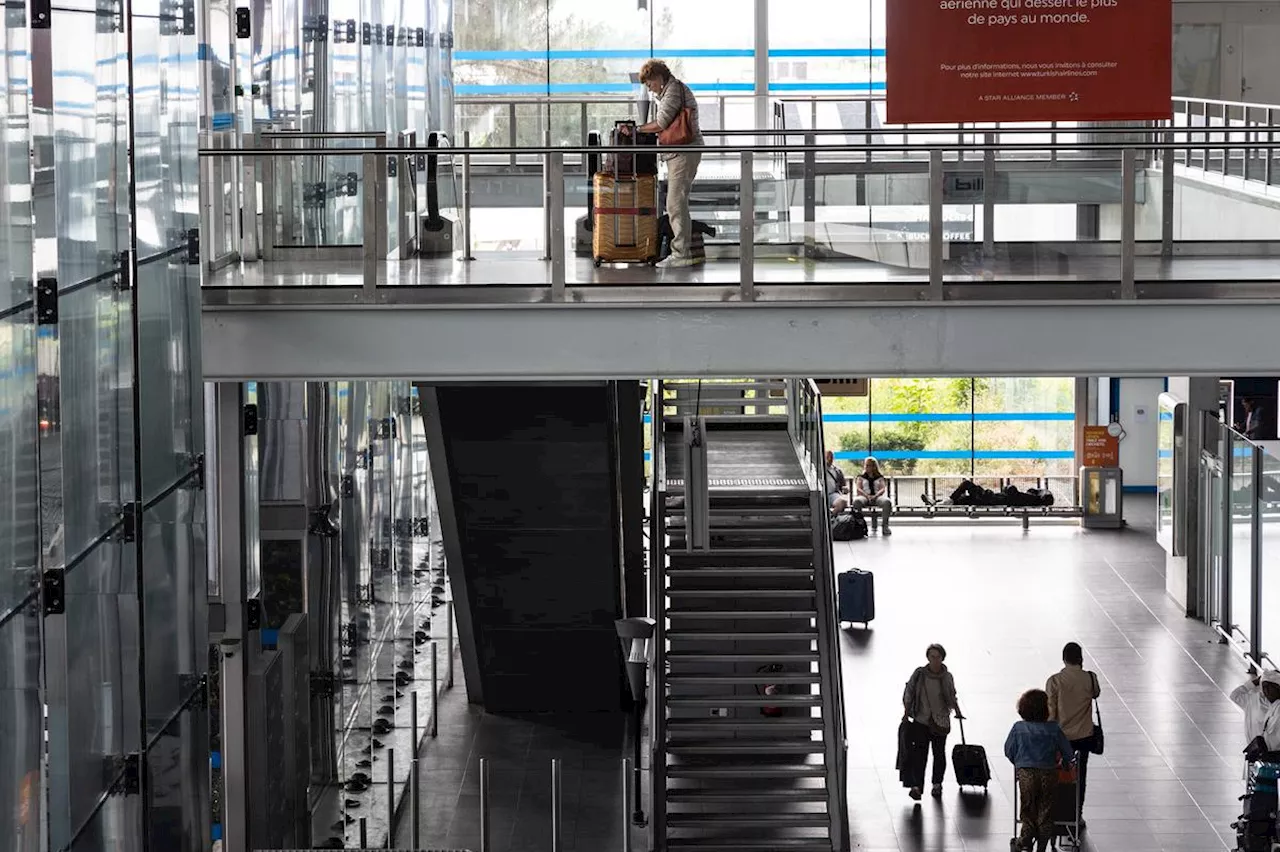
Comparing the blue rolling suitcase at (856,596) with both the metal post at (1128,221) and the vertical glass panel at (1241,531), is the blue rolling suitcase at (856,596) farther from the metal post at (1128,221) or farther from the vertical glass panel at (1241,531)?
the metal post at (1128,221)

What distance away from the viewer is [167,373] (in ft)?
34.1

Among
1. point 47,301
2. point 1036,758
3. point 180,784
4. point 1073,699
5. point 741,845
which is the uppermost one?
point 47,301

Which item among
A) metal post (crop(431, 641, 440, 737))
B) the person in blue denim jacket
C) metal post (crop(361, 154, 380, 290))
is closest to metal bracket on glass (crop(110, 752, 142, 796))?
metal post (crop(361, 154, 380, 290))

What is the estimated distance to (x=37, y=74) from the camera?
8.28m

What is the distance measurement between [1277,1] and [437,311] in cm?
1828

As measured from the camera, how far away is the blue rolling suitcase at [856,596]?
21.0 meters

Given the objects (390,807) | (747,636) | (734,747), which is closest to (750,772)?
(734,747)

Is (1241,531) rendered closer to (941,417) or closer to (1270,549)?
(1270,549)

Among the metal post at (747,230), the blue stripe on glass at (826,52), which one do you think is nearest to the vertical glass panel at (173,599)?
the metal post at (747,230)

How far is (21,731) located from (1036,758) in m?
7.80

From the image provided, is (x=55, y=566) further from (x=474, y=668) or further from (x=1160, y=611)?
(x=1160, y=611)

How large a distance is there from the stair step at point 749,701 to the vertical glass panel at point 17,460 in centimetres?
786

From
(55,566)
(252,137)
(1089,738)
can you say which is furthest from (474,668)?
(55,566)

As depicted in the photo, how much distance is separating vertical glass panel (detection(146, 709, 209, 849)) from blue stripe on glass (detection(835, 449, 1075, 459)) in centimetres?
2057
